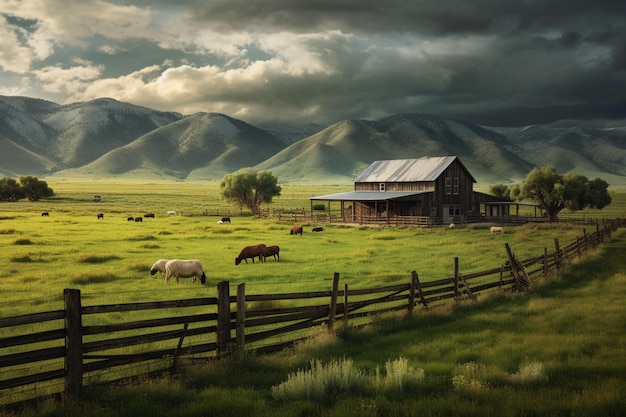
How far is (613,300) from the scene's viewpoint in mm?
15984

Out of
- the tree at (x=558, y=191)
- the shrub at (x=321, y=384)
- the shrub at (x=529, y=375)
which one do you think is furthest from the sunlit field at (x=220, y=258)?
the tree at (x=558, y=191)

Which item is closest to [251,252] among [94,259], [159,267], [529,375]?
[159,267]

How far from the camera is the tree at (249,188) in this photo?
8188cm

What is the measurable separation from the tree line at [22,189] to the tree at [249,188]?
178 feet

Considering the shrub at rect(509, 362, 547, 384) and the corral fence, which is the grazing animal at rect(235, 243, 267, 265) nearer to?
the corral fence

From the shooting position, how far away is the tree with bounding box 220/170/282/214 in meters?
81.9

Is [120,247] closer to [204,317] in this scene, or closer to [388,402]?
[204,317]

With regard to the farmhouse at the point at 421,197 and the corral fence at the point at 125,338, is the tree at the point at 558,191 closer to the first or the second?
the farmhouse at the point at 421,197

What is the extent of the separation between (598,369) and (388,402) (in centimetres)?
428

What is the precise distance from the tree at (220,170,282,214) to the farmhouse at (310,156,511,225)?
19509mm

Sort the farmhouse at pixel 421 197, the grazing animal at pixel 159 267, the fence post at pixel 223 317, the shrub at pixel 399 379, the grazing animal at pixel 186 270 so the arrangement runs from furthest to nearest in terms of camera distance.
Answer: the farmhouse at pixel 421 197, the grazing animal at pixel 159 267, the grazing animal at pixel 186 270, the fence post at pixel 223 317, the shrub at pixel 399 379

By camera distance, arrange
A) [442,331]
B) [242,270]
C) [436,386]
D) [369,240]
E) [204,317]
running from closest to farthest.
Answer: [436,386]
[204,317]
[442,331]
[242,270]
[369,240]

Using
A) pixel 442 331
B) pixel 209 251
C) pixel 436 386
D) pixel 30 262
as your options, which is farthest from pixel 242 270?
pixel 436 386

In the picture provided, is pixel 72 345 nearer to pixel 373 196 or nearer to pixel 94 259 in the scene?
pixel 94 259
